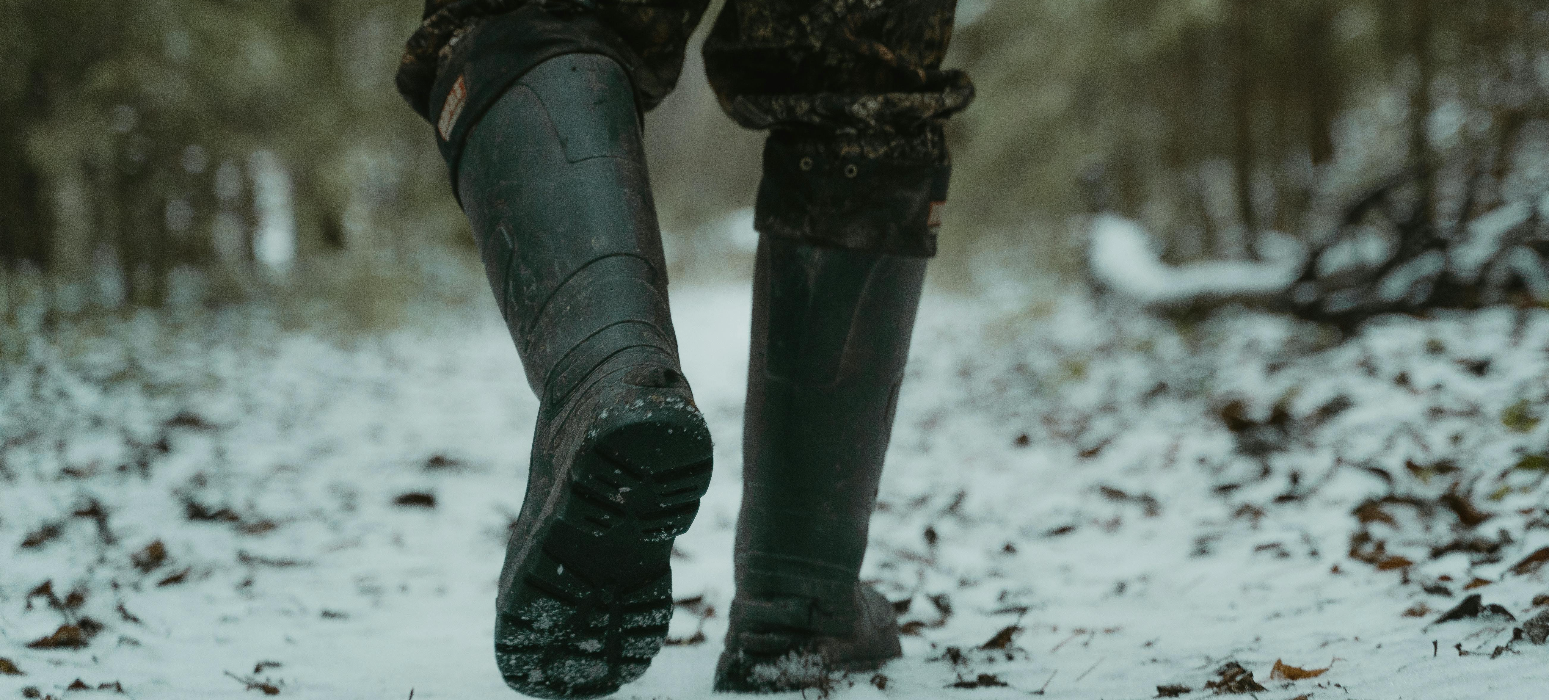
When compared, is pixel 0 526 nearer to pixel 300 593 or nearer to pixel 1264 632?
pixel 300 593

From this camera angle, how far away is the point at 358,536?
2.13m

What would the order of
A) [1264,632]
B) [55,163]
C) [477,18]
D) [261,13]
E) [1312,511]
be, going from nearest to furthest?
[477,18]
[1264,632]
[1312,511]
[55,163]
[261,13]

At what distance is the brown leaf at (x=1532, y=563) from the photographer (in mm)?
1380

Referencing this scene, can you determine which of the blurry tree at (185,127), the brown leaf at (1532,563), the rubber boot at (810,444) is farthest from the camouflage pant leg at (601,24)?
the blurry tree at (185,127)

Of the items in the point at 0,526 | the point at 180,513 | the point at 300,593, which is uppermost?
the point at 180,513

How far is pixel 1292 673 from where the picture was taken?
110cm

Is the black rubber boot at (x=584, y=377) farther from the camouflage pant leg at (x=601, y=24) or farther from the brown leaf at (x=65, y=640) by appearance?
the brown leaf at (x=65, y=640)

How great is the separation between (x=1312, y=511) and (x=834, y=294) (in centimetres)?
147

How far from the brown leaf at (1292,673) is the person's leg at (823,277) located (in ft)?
1.60

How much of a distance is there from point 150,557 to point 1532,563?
2240mm

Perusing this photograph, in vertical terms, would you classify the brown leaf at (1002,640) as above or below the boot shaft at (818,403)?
below

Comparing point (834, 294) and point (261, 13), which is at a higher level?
point (261, 13)

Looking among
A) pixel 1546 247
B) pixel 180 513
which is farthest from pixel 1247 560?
pixel 1546 247

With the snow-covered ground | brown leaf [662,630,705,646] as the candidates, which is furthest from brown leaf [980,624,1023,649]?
brown leaf [662,630,705,646]
